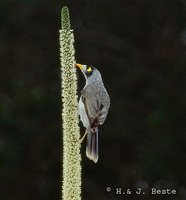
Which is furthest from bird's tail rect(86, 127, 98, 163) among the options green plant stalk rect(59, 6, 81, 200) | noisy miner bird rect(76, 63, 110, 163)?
green plant stalk rect(59, 6, 81, 200)

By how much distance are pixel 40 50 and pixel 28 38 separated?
0.21 ft

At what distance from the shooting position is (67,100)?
3.36 ft

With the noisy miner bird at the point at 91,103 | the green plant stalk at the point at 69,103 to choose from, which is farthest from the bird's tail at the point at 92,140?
the green plant stalk at the point at 69,103

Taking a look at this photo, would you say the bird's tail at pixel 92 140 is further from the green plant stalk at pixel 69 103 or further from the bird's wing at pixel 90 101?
the green plant stalk at pixel 69 103

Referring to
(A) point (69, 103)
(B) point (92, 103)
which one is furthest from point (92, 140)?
(A) point (69, 103)

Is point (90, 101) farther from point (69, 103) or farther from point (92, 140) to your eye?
point (69, 103)

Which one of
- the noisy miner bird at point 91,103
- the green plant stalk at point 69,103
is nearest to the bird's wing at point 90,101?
the noisy miner bird at point 91,103

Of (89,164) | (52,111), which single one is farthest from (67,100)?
(89,164)

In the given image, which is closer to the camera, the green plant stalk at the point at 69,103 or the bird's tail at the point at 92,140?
the green plant stalk at the point at 69,103

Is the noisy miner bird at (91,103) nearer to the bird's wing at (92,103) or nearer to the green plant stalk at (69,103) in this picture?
the bird's wing at (92,103)

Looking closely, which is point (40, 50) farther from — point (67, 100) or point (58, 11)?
point (67, 100)

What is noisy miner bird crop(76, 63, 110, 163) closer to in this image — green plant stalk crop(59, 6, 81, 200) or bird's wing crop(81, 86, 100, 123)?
bird's wing crop(81, 86, 100, 123)

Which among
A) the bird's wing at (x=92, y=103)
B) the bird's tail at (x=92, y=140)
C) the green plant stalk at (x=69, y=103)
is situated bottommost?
the green plant stalk at (x=69, y=103)

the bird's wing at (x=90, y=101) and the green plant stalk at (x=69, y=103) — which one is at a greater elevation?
the bird's wing at (x=90, y=101)
